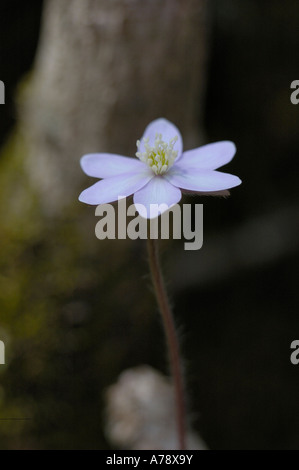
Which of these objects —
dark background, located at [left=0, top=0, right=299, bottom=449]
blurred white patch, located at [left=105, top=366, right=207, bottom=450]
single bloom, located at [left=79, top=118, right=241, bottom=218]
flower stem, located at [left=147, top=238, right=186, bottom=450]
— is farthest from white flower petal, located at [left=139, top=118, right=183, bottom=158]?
blurred white patch, located at [left=105, top=366, right=207, bottom=450]

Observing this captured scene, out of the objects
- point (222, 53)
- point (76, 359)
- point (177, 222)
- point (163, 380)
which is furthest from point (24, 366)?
point (222, 53)

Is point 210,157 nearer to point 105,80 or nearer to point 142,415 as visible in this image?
point 105,80

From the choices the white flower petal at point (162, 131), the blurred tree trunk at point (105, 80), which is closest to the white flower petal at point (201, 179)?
the white flower petal at point (162, 131)

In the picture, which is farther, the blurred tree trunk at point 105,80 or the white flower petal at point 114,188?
the blurred tree trunk at point 105,80

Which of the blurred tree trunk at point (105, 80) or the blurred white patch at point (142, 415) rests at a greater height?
the blurred tree trunk at point (105, 80)

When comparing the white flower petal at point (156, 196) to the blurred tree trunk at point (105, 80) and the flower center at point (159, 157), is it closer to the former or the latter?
the flower center at point (159, 157)

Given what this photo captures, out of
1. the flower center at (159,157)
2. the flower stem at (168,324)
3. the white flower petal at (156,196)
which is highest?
the flower center at (159,157)
